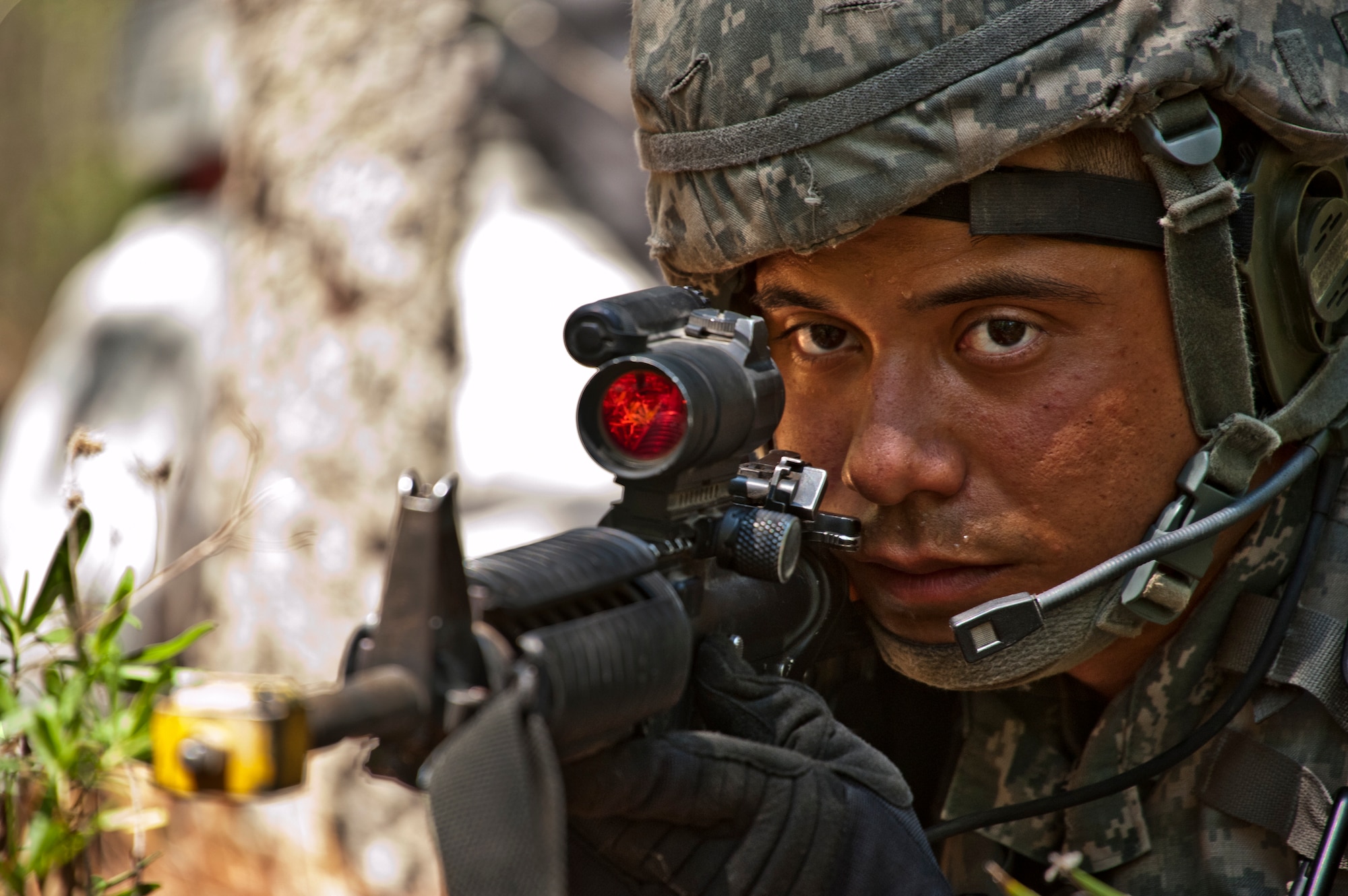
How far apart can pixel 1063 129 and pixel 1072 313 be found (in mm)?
279

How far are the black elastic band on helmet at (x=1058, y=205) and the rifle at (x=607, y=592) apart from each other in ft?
1.48

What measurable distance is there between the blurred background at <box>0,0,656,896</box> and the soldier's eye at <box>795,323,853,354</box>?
1746 mm

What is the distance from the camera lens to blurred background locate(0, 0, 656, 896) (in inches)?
171

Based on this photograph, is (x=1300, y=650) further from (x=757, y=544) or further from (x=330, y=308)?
(x=330, y=308)

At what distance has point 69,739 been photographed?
155cm

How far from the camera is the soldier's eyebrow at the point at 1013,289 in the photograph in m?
2.00

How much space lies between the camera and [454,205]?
16.3 feet

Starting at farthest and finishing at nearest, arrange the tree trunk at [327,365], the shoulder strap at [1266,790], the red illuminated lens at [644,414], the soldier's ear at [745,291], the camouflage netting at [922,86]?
the tree trunk at [327,365], the soldier's ear at [745,291], the shoulder strap at [1266,790], the camouflage netting at [922,86], the red illuminated lens at [644,414]

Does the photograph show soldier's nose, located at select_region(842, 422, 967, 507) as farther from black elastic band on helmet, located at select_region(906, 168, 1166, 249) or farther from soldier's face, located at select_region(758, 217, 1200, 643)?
black elastic band on helmet, located at select_region(906, 168, 1166, 249)

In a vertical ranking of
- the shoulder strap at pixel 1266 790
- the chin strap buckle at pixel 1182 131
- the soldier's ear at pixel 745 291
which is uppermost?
the chin strap buckle at pixel 1182 131

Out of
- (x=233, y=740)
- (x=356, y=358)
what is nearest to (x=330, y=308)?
(x=356, y=358)

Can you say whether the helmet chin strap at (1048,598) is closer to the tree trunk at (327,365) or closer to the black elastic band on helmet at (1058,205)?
the black elastic band on helmet at (1058,205)

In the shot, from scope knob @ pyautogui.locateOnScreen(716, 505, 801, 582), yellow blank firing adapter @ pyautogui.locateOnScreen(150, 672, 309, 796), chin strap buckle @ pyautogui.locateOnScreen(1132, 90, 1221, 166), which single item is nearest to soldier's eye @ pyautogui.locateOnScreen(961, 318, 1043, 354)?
chin strap buckle @ pyautogui.locateOnScreen(1132, 90, 1221, 166)

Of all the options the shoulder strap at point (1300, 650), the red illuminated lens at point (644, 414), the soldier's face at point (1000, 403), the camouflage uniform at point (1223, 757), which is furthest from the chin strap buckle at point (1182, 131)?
the red illuminated lens at point (644, 414)
